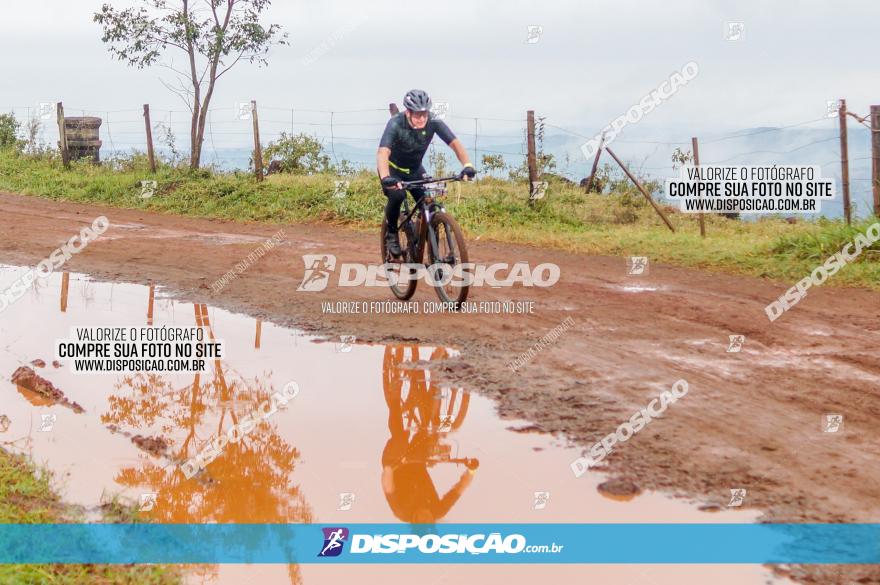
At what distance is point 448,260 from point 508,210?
8.15 metres

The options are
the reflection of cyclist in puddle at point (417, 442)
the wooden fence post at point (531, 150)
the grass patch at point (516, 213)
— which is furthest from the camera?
the wooden fence post at point (531, 150)

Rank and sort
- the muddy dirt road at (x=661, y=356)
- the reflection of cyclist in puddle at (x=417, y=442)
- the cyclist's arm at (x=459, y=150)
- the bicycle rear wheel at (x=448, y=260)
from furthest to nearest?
the cyclist's arm at (x=459, y=150)
the bicycle rear wheel at (x=448, y=260)
the muddy dirt road at (x=661, y=356)
the reflection of cyclist in puddle at (x=417, y=442)

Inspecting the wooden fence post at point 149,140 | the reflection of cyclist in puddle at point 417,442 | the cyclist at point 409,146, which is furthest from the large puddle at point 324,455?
the wooden fence post at point 149,140

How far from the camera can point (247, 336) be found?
8.44 meters

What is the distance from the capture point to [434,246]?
9086 mm

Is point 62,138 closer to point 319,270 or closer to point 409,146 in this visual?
point 319,270

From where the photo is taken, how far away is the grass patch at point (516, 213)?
12.3m

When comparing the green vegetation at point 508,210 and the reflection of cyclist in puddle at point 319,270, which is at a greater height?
the green vegetation at point 508,210

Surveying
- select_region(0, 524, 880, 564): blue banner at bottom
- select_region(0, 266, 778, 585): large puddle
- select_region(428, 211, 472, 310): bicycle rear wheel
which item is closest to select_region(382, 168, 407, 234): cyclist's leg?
select_region(428, 211, 472, 310): bicycle rear wheel

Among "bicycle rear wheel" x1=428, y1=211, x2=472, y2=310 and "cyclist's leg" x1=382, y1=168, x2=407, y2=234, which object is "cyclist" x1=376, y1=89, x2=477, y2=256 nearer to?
"cyclist's leg" x1=382, y1=168, x2=407, y2=234

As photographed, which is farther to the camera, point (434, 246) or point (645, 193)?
point (645, 193)

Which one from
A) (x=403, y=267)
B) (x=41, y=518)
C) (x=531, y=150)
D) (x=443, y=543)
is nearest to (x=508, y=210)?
(x=531, y=150)

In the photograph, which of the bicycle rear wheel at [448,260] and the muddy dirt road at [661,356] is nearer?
the muddy dirt road at [661,356]

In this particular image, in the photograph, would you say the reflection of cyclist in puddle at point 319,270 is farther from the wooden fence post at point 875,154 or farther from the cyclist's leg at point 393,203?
the wooden fence post at point 875,154
